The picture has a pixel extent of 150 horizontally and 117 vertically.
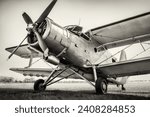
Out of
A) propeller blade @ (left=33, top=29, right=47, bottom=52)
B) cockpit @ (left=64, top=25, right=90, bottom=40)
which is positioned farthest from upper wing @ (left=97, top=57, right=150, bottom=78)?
propeller blade @ (left=33, top=29, right=47, bottom=52)

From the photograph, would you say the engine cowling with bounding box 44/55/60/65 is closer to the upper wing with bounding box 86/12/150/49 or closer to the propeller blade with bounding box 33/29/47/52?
the propeller blade with bounding box 33/29/47/52

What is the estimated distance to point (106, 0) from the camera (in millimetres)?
5008

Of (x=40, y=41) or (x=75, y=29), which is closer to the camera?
(x=40, y=41)

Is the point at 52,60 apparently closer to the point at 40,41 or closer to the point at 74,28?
the point at 40,41

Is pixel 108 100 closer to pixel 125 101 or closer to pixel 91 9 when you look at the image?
pixel 125 101

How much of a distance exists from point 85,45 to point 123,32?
0.88 meters

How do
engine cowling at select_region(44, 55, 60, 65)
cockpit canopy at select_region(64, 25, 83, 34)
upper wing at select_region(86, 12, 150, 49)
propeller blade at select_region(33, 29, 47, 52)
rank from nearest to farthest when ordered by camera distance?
1. propeller blade at select_region(33, 29, 47, 52)
2. engine cowling at select_region(44, 55, 60, 65)
3. upper wing at select_region(86, 12, 150, 49)
4. cockpit canopy at select_region(64, 25, 83, 34)

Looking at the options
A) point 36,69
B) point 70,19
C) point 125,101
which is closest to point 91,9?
point 70,19

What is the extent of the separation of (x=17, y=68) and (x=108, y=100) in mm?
2819

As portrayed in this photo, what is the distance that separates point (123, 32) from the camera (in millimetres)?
4582

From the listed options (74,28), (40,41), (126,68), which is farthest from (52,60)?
(126,68)

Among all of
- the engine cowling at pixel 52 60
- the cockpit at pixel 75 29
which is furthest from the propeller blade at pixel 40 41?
the cockpit at pixel 75 29

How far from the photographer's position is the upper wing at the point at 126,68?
13.4 ft

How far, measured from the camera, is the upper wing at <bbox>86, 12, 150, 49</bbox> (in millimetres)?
4223
